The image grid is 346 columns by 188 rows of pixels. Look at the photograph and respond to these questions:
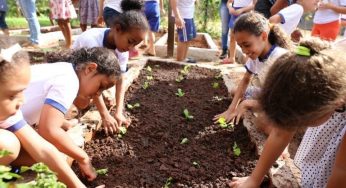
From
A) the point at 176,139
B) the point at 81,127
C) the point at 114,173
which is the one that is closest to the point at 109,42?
the point at 81,127

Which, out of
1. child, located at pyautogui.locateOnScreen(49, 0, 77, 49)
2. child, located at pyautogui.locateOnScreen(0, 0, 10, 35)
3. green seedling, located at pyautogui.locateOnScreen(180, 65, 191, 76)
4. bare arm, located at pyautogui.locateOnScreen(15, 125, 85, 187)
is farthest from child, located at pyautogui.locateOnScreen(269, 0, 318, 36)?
child, located at pyautogui.locateOnScreen(0, 0, 10, 35)

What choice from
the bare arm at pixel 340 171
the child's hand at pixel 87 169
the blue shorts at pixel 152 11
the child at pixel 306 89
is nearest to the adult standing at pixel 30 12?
the blue shorts at pixel 152 11

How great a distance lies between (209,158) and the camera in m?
2.88

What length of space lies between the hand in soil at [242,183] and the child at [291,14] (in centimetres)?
219

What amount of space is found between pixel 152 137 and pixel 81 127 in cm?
64

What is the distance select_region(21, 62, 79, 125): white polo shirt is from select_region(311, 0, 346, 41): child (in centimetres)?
334

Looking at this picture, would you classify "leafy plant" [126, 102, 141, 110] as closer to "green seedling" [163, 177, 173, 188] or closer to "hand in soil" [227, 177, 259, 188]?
"green seedling" [163, 177, 173, 188]

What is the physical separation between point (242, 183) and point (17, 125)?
1.45m

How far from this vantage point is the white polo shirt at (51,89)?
2250 millimetres

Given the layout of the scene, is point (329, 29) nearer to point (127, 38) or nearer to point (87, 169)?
point (127, 38)

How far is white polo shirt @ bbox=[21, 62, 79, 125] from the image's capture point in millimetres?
2250

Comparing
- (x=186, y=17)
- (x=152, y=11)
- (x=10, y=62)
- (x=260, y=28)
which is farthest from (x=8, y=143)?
(x=186, y=17)

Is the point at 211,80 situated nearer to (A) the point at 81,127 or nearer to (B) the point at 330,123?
(A) the point at 81,127

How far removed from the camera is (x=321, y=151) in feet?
7.61
